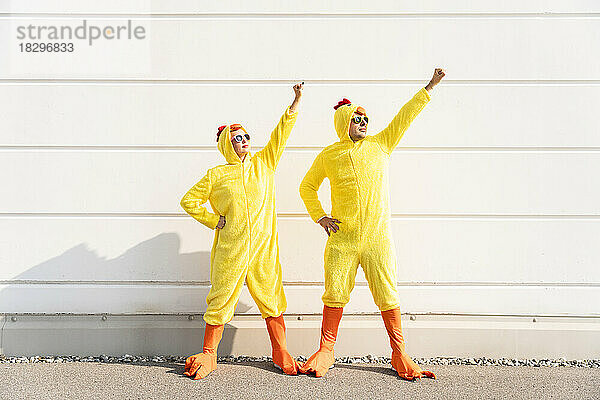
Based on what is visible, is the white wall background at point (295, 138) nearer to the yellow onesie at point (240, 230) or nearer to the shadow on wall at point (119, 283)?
the shadow on wall at point (119, 283)

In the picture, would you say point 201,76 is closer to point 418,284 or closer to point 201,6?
point 201,6

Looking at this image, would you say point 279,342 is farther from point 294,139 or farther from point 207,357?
point 294,139

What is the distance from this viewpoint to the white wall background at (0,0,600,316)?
381cm

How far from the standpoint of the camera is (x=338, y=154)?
11.3 ft

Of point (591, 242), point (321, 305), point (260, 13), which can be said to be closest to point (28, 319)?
point (321, 305)

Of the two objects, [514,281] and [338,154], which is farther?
[514,281]

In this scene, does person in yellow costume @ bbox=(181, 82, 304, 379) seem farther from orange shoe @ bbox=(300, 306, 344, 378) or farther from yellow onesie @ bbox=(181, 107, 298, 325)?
orange shoe @ bbox=(300, 306, 344, 378)

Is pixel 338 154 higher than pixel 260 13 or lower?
lower

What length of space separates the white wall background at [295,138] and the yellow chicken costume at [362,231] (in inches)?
16.2

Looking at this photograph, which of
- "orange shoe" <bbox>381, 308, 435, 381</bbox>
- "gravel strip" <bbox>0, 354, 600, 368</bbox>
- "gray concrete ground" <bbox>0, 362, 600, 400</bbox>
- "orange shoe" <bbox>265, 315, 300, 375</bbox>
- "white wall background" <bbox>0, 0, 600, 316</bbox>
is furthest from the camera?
"white wall background" <bbox>0, 0, 600, 316</bbox>

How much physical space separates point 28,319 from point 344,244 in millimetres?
2157

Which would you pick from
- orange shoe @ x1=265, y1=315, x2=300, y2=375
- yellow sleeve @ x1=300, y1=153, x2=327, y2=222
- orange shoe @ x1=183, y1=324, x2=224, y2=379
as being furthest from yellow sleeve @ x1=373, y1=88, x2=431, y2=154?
orange shoe @ x1=183, y1=324, x2=224, y2=379

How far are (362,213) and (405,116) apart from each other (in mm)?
625

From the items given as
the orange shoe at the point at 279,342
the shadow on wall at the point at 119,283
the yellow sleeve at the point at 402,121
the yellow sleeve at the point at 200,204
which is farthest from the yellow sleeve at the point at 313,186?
the shadow on wall at the point at 119,283
